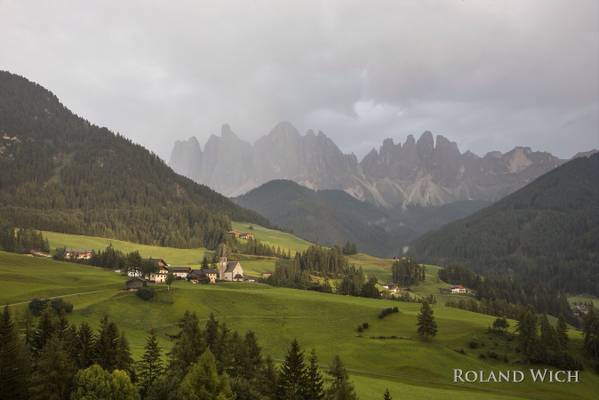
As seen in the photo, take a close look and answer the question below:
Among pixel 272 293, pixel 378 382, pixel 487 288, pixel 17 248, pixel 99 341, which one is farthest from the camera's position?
pixel 487 288

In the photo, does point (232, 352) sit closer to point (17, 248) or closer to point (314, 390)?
point (314, 390)

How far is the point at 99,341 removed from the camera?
186 feet

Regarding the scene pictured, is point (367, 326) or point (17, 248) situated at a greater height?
point (17, 248)

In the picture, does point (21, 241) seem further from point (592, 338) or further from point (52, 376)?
point (592, 338)

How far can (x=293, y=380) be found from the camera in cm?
5116

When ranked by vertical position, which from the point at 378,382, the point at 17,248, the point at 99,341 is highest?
the point at 17,248

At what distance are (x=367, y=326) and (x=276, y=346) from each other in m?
22.6

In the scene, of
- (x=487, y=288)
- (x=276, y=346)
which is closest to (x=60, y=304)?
(x=276, y=346)

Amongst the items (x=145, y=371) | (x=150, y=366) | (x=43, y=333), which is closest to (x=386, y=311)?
(x=150, y=366)

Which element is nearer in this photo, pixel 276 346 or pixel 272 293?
pixel 276 346

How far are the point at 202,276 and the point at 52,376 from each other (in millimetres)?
98681

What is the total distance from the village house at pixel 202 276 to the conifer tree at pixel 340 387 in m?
92.9

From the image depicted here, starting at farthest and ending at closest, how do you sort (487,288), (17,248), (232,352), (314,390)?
(487,288) → (17,248) → (232,352) → (314,390)

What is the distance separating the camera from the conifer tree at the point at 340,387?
43.6 meters
